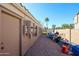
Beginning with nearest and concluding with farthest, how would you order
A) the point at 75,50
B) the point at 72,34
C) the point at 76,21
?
the point at 76,21
the point at 75,50
the point at 72,34

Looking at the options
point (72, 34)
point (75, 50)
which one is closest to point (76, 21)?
point (72, 34)

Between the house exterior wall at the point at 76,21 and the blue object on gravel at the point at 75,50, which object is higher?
the house exterior wall at the point at 76,21

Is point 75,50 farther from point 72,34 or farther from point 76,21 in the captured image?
point 76,21

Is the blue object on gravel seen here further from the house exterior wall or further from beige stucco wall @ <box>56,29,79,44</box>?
the house exterior wall

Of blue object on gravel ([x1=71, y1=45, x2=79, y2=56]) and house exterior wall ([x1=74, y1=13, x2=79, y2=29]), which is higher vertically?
house exterior wall ([x1=74, y1=13, x2=79, y2=29])

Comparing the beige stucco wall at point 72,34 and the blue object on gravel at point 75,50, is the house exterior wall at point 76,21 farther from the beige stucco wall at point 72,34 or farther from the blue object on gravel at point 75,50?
the blue object on gravel at point 75,50

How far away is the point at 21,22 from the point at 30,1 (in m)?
1.67

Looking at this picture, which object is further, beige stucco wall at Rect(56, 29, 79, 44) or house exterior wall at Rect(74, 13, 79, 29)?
beige stucco wall at Rect(56, 29, 79, 44)

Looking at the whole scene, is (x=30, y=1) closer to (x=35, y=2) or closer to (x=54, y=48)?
(x=35, y=2)

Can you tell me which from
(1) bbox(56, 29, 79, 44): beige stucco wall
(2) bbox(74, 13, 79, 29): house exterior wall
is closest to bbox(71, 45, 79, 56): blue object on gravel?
(1) bbox(56, 29, 79, 44): beige stucco wall

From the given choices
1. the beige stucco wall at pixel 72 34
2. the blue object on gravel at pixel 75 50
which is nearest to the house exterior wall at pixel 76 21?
the beige stucco wall at pixel 72 34

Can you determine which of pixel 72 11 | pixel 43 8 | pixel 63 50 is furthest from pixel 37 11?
pixel 63 50

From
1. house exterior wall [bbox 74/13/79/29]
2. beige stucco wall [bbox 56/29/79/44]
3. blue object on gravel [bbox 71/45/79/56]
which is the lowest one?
blue object on gravel [bbox 71/45/79/56]

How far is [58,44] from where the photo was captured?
6363mm
